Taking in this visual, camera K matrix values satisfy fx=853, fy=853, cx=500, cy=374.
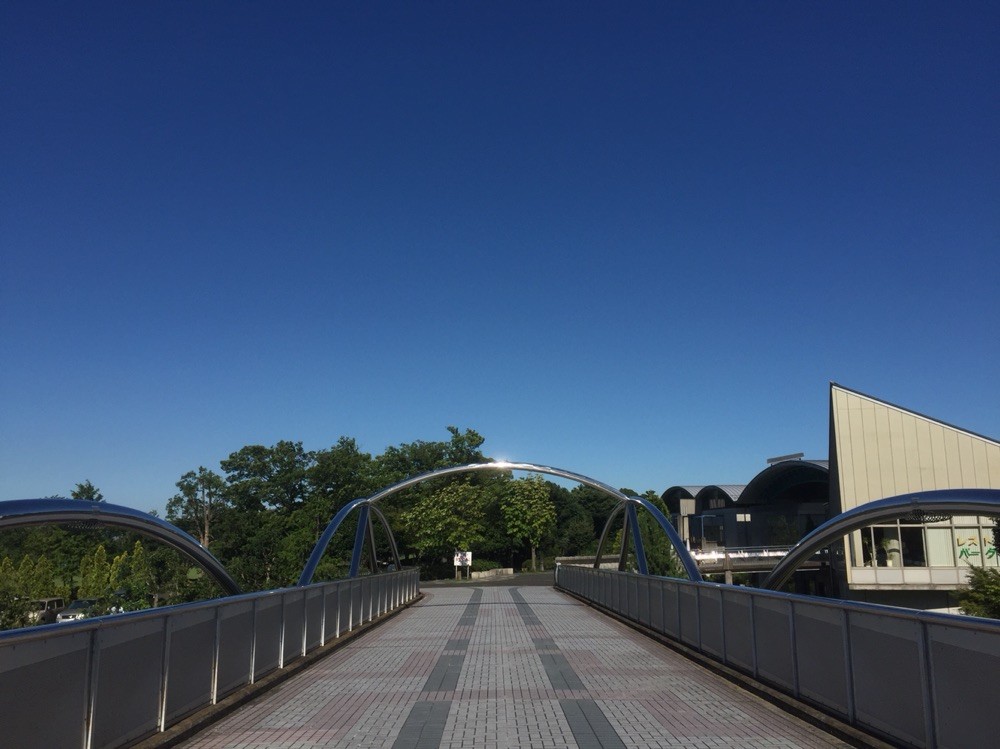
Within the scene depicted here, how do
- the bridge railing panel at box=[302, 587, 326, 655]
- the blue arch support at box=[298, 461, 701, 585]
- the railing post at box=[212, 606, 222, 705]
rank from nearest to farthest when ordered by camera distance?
the railing post at box=[212, 606, 222, 705], the bridge railing panel at box=[302, 587, 326, 655], the blue arch support at box=[298, 461, 701, 585]

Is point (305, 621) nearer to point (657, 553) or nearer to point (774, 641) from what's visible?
point (774, 641)

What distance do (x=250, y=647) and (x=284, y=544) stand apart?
A: 62.8 m

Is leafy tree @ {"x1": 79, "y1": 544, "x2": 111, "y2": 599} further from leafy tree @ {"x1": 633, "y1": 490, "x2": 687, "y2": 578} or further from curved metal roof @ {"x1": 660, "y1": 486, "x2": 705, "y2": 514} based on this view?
curved metal roof @ {"x1": 660, "y1": 486, "x2": 705, "y2": 514}

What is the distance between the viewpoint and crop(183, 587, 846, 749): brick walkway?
7.39m

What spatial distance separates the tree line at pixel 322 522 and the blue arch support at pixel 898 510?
49.0 meters

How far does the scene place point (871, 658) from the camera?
687cm

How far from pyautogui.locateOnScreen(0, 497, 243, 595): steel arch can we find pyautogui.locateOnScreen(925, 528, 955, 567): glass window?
126 ft

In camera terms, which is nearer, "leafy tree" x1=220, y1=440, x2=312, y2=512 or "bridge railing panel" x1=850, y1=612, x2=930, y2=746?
"bridge railing panel" x1=850, y1=612, x2=930, y2=746

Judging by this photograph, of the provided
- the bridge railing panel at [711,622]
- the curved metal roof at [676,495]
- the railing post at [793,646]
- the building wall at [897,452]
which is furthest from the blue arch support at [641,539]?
the curved metal roof at [676,495]

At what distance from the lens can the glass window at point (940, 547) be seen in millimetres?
44031

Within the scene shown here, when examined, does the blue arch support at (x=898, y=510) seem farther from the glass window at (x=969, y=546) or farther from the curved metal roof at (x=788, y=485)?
the curved metal roof at (x=788, y=485)

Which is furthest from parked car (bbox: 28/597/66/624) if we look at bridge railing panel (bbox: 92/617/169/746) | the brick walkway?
bridge railing panel (bbox: 92/617/169/746)

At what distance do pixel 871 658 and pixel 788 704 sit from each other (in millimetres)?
1843

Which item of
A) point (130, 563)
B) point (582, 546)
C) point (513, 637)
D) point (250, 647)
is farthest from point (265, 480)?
point (250, 647)
